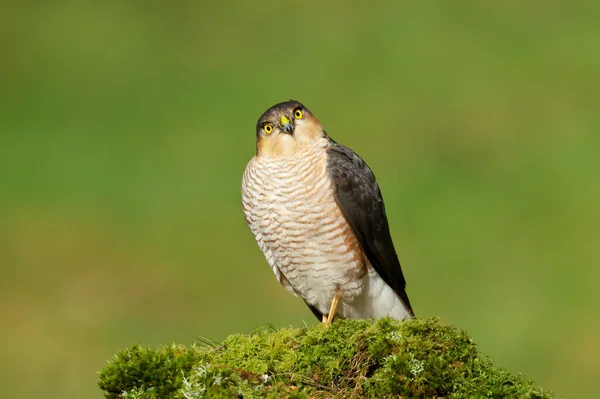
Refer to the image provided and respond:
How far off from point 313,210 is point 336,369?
1.68 metres

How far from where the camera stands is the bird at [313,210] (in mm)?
6051

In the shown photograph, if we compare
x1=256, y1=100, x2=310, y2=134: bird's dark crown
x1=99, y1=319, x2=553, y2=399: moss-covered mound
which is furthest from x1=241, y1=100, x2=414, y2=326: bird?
x1=99, y1=319, x2=553, y2=399: moss-covered mound

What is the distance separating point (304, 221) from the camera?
237 inches

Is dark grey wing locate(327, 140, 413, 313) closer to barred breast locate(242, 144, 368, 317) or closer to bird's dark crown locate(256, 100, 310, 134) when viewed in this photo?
barred breast locate(242, 144, 368, 317)

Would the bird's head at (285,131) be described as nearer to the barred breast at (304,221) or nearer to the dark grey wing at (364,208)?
the barred breast at (304,221)

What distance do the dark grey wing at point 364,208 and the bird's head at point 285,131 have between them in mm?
221

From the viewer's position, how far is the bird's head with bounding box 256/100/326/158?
6.14 m

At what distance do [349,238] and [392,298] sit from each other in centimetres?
73

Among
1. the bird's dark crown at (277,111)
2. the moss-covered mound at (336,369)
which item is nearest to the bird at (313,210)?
the bird's dark crown at (277,111)

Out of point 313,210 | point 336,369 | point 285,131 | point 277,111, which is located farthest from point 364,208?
point 336,369

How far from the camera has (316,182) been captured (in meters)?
6.09

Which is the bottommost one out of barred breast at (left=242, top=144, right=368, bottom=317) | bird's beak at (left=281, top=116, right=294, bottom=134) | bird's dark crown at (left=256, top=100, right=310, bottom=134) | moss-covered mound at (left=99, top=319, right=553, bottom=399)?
moss-covered mound at (left=99, top=319, right=553, bottom=399)

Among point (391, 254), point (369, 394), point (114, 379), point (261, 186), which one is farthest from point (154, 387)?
point (391, 254)

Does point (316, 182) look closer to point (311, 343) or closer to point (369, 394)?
point (311, 343)
